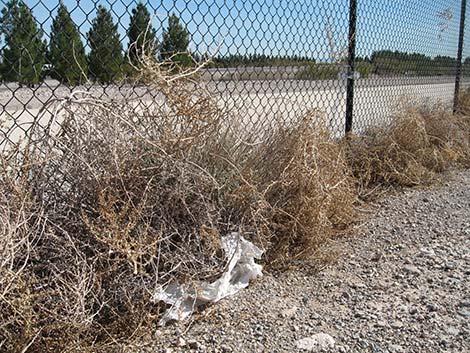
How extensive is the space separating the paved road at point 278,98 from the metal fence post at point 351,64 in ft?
0.26

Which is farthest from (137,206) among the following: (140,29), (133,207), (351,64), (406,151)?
(406,151)

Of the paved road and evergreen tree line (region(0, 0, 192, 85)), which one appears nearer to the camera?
evergreen tree line (region(0, 0, 192, 85))

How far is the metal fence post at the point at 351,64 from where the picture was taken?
415 centimetres

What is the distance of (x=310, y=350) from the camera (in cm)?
190

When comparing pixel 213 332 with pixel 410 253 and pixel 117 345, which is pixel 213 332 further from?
pixel 410 253

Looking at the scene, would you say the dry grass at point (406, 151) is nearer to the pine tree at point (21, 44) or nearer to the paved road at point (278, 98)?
the paved road at point (278, 98)

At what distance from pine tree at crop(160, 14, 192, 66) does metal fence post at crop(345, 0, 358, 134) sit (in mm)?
2013

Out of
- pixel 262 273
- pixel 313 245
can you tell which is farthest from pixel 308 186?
pixel 262 273

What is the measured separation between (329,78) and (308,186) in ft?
5.80

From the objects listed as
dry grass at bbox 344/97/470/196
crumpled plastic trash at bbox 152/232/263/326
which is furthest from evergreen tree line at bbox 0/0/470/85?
dry grass at bbox 344/97/470/196

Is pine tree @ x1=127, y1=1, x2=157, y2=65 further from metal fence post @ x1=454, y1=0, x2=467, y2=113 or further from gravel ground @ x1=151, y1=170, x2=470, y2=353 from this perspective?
metal fence post @ x1=454, y1=0, x2=467, y2=113

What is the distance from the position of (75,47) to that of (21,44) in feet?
0.94

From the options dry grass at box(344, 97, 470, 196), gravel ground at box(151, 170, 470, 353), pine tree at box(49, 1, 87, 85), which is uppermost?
pine tree at box(49, 1, 87, 85)

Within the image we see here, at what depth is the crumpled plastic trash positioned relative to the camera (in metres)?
2.06
